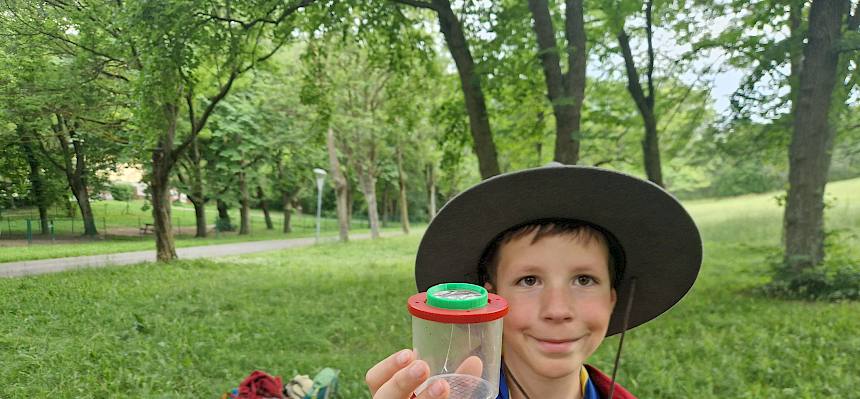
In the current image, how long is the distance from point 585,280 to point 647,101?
9846 mm

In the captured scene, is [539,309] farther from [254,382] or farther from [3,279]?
[3,279]

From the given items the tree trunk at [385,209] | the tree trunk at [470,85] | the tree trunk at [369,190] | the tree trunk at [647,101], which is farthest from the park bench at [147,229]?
the tree trunk at [385,209]

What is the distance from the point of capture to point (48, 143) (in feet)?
11.0

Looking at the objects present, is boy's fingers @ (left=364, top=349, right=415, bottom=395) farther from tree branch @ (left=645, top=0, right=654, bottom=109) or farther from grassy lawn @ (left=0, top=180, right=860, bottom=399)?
tree branch @ (left=645, top=0, right=654, bottom=109)

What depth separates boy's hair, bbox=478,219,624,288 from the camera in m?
1.28

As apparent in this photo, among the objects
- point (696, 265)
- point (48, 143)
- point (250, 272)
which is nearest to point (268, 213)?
point (250, 272)

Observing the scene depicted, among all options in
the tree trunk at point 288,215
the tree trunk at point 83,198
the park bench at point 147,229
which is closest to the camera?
the tree trunk at point 83,198

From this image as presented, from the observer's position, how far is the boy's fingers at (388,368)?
83 cm

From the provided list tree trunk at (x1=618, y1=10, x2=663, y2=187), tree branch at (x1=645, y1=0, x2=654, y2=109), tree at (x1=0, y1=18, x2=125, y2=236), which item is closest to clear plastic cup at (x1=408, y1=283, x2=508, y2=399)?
tree at (x1=0, y1=18, x2=125, y2=236)

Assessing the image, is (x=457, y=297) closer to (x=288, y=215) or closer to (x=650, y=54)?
(x=650, y=54)

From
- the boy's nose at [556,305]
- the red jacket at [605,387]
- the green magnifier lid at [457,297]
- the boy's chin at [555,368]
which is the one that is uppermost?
the green magnifier lid at [457,297]

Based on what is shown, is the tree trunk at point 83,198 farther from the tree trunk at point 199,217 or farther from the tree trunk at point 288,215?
the tree trunk at point 288,215

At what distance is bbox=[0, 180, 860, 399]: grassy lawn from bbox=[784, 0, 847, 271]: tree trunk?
779mm

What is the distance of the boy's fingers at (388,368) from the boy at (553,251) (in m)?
0.42
